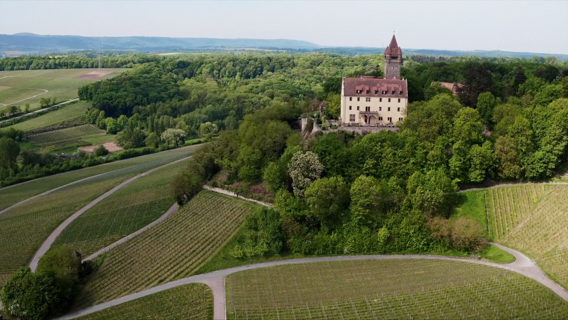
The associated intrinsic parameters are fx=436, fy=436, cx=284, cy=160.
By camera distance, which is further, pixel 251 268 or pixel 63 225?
pixel 63 225

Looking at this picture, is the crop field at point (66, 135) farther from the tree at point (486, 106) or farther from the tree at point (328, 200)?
the tree at point (486, 106)

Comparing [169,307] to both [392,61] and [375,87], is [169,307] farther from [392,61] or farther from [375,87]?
[392,61]

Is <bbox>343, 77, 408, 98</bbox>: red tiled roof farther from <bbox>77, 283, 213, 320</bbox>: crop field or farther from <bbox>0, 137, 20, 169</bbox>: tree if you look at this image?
<bbox>0, 137, 20, 169</bbox>: tree

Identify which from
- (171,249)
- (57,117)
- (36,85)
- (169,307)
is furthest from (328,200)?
(36,85)

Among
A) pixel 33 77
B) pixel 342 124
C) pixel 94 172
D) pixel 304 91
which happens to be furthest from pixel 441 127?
pixel 33 77

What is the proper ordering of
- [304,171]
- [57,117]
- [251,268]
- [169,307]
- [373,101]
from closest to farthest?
[169,307] < [251,268] < [304,171] < [373,101] < [57,117]

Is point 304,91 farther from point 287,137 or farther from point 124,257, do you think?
point 124,257

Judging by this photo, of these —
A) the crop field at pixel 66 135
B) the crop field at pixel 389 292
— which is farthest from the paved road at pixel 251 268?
the crop field at pixel 66 135
